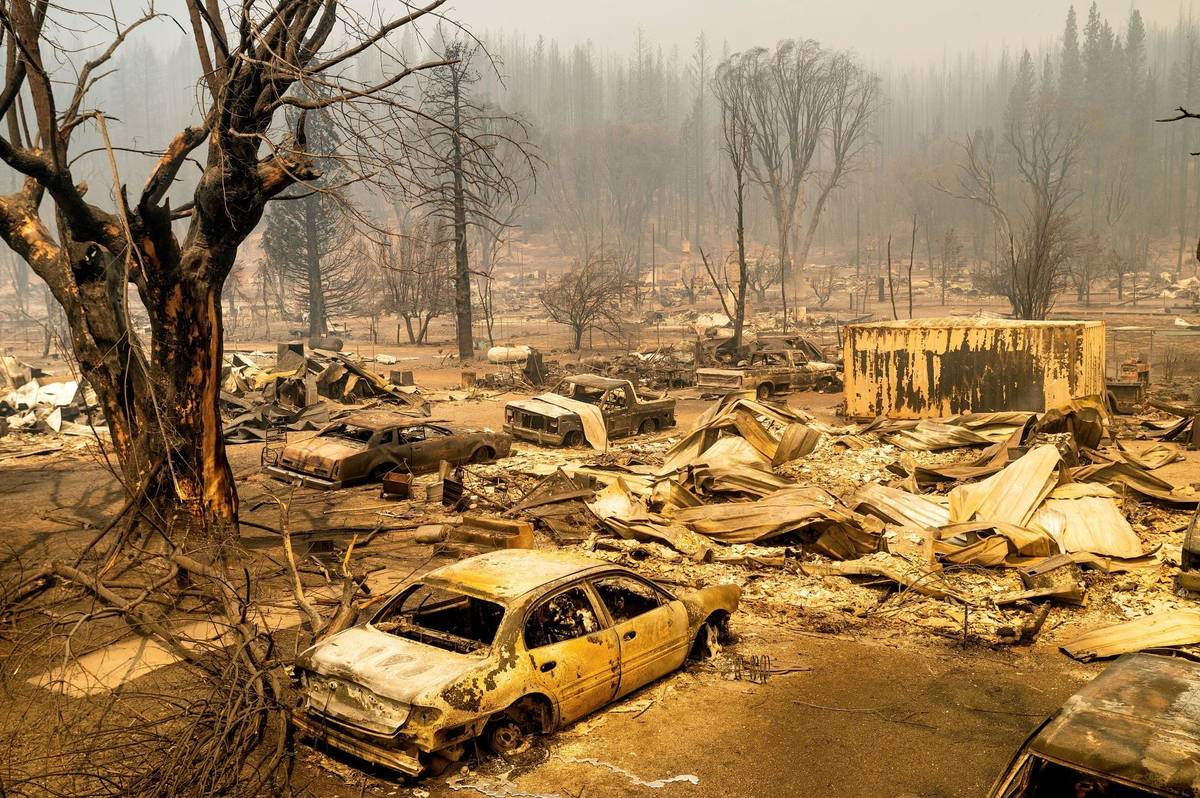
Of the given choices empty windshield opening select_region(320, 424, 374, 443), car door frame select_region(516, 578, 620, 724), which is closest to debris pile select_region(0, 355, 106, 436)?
empty windshield opening select_region(320, 424, 374, 443)

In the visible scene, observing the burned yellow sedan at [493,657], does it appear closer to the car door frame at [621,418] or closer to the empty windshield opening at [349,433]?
the empty windshield opening at [349,433]

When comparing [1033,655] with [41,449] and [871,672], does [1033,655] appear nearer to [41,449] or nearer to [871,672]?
[871,672]

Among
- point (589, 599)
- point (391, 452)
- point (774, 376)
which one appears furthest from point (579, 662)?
point (774, 376)

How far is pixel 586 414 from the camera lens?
57.3 ft

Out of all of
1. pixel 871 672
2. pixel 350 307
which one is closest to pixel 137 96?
pixel 350 307

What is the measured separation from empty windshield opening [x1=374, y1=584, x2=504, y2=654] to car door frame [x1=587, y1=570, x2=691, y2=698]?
2.56ft

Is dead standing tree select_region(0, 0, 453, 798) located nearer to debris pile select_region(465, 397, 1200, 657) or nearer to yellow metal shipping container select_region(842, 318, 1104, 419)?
debris pile select_region(465, 397, 1200, 657)

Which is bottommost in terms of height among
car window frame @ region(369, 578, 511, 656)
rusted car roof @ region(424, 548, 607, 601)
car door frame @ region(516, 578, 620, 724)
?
car door frame @ region(516, 578, 620, 724)

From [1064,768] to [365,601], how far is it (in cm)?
585

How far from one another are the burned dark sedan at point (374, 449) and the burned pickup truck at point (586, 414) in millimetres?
1651

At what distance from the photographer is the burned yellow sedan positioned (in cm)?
517

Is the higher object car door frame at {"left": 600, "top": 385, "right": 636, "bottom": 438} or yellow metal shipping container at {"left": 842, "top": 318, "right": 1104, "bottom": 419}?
yellow metal shipping container at {"left": 842, "top": 318, "right": 1104, "bottom": 419}

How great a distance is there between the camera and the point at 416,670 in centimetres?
537

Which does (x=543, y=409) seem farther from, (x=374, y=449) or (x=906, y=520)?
(x=906, y=520)
